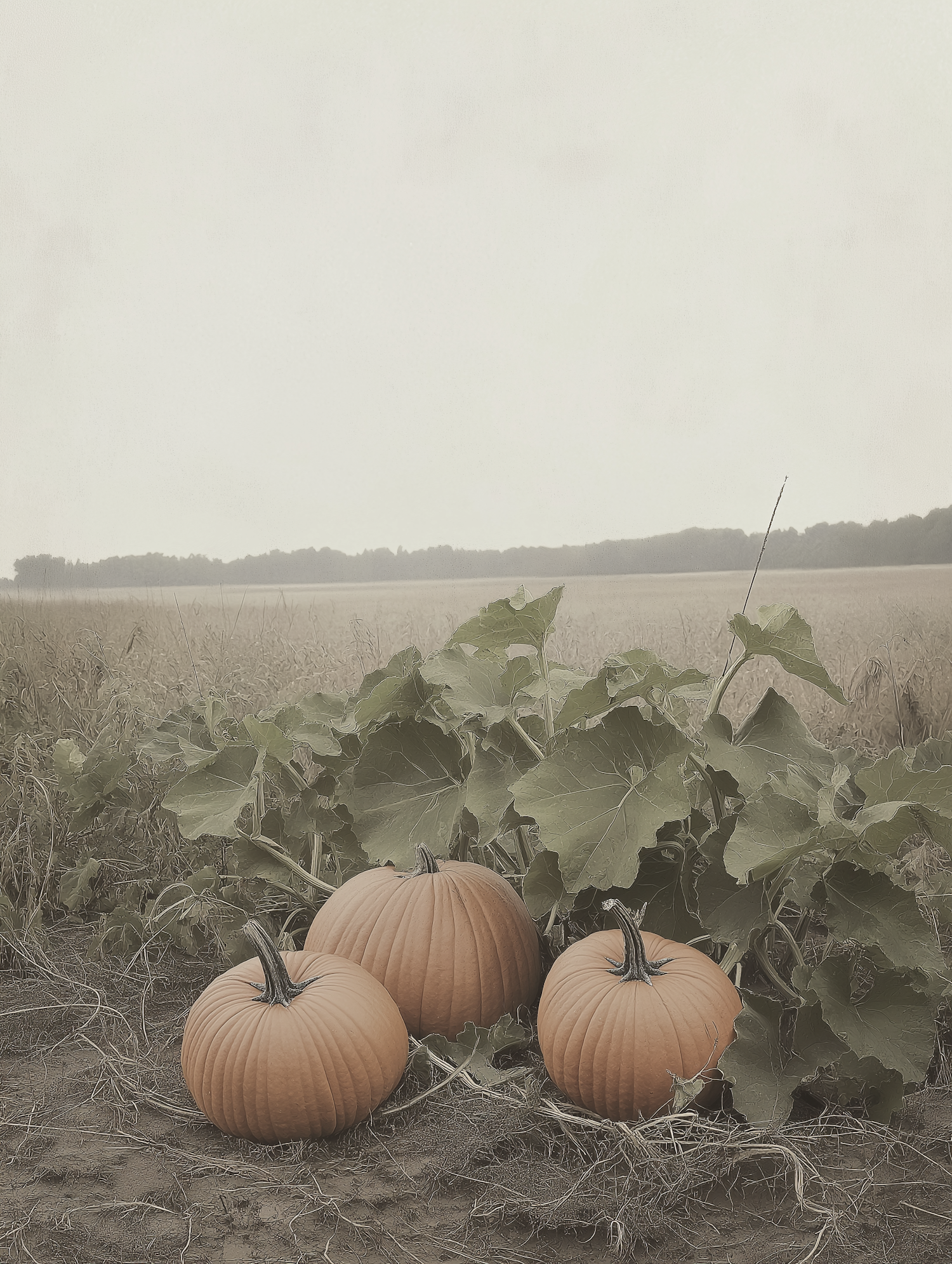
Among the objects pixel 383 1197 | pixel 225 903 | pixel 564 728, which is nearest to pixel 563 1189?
Answer: pixel 383 1197

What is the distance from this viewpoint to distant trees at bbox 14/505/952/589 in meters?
3.89

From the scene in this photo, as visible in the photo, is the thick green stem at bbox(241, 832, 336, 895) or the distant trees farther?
the distant trees

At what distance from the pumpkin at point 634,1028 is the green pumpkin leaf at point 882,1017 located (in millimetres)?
168

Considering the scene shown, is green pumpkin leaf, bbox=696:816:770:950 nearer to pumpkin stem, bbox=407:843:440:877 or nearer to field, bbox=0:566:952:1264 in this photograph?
field, bbox=0:566:952:1264

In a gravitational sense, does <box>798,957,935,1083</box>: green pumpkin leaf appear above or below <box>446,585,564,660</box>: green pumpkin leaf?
below

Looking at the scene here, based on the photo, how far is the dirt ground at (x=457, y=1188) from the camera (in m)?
1.36

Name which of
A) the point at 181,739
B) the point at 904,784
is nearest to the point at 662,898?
the point at 904,784

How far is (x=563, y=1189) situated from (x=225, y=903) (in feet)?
4.08

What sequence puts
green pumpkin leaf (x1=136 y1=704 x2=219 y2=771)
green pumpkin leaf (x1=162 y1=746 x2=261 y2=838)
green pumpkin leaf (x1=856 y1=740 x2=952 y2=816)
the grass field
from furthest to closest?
the grass field
green pumpkin leaf (x1=136 y1=704 x2=219 y2=771)
green pumpkin leaf (x1=162 y1=746 x2=261 y2=838)
green pumpkin leaf (x1=856 y1=740 x2=952 y2=816)

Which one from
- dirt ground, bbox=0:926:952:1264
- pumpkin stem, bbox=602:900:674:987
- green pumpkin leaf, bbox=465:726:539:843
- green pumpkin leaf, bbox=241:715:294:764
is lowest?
dirt ground, bbox=0:926:952:1264

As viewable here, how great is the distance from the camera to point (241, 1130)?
1.68m

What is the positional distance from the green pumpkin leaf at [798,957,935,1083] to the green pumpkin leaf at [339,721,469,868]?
76 centimetres

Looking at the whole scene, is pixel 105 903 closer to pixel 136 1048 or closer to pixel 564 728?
pixel 136 1048

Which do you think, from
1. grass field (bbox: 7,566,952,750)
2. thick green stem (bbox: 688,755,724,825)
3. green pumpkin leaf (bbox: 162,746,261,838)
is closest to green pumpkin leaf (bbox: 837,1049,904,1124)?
thick green stem (bbox: 688,755,724,825)
